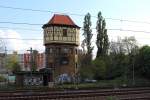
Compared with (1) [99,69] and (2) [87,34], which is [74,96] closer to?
(1) [99,69]

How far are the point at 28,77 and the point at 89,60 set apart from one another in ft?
76.5

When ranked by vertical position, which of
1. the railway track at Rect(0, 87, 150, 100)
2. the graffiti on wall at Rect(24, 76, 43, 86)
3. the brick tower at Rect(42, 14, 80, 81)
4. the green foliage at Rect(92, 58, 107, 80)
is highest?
the brick tower at Rect(42, 14, 80, 81)

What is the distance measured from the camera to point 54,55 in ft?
289

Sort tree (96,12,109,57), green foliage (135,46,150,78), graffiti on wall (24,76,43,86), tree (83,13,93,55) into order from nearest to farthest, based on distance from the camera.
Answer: graffiti on wall (24,76,43,86), green foliage (135,46,150,78), tree (96,12,109,57), tree (83,13,93,55)

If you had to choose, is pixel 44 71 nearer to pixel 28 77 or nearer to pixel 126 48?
pixel 28 77

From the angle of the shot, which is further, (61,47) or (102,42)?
(102,42)

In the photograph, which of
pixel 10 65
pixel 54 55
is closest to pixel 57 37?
pixel 54 55

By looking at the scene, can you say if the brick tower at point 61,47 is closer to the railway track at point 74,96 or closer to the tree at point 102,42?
the tree at point 102,42

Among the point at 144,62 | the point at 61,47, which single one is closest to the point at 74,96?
the point at 144,62

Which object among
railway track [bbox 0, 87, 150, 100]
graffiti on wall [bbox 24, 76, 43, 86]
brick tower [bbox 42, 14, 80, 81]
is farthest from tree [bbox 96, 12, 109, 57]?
railway track [bbox 0, 87, 150, 100]

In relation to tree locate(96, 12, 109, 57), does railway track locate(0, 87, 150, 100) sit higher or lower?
lower

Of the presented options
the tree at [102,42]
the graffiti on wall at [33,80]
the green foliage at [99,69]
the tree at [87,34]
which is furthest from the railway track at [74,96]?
the tree at [87,34]

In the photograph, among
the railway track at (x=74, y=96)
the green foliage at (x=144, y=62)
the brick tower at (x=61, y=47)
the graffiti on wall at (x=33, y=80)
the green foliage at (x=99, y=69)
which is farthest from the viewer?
the brick tower at (x=61, y=47)

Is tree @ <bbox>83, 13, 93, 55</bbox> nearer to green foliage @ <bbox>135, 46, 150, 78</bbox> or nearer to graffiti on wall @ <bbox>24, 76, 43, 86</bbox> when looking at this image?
green foliage @ <bbox>135, 46, 150, 78</bbox>
